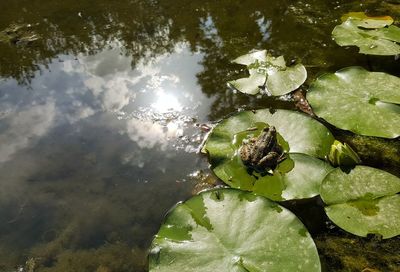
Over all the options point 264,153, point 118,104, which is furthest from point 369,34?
point 118,104

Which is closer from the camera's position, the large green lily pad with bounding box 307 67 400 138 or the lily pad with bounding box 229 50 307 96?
the large green lily pad with bounding box 307 67 400 138

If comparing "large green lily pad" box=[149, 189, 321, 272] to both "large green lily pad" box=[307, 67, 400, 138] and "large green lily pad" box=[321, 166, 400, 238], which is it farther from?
"large green lily pad" box=[307, 67, 400, 138]

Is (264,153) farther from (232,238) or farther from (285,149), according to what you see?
(232,238)

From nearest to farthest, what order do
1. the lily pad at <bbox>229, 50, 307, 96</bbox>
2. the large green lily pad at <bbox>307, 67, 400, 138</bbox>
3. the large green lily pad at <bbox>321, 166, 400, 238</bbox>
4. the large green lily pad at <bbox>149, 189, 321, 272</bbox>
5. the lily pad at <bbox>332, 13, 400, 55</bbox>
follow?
the large green lily pad at <bbox>149, 189, 321, 272</bbox>
the large green lily pad at <bbox>321, 166, 400, 238</bbox>
the large green lily pad at <bbox>307, 67, 400, 138</bbox>
the lily pad at <bbox>229, 50, 307, 96</bbox>
the lily pad at <bbox>332, 13, 400, 55</bbox>

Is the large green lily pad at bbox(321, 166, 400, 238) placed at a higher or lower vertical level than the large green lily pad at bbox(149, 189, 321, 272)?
lower

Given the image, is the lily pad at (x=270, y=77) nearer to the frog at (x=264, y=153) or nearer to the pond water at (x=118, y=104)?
the pond water at (x=118, y=104)

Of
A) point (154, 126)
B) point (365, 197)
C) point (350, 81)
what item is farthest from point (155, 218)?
point (350, 81)

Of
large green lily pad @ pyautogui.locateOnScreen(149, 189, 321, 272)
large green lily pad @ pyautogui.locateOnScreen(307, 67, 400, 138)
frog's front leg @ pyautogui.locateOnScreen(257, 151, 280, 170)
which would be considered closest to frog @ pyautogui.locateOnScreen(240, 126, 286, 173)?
frog's front leg @ pyautogui.locateOnScreen(257, 151, 280, 170)
